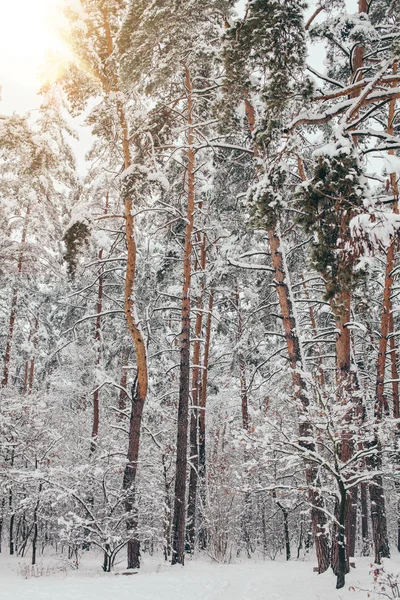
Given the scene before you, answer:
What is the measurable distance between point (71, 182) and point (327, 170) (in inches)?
202

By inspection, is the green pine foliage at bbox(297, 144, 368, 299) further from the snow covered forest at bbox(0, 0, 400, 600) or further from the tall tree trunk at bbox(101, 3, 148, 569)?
the tall tree trunk at bbox(101, 3, 148, 569)

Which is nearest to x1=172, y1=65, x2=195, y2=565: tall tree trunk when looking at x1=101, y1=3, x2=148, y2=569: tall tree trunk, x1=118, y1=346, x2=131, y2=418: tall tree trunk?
x1=101, y1=3, x2=148, y2=569: tall tree trunk

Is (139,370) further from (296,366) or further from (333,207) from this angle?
(333,207)

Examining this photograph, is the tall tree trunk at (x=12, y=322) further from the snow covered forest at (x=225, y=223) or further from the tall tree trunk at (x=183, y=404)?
the tall tree trunk at (x=183, y=404)

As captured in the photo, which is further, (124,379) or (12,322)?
(124,379)

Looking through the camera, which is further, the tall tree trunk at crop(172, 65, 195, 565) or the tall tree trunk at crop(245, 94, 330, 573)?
the tall tree trunk at crop(172, 65, 195, 565)

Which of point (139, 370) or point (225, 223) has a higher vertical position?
point (225, 223)

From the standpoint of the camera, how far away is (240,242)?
10.2 metres

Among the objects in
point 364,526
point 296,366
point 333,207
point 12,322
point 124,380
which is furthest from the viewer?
point 124,380

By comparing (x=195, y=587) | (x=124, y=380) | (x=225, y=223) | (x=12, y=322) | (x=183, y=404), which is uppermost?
(x=225, y=223)

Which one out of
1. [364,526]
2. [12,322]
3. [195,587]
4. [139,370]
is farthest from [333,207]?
[364,526]

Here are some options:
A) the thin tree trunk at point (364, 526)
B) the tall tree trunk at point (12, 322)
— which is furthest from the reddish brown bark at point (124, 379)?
the thin tree trunk at point (364, 526)

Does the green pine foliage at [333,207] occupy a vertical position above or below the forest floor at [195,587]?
above

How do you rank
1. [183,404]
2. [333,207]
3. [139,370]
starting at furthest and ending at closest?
[183,404]
[139,370]
[333,207]
